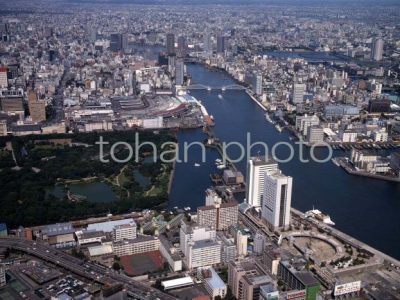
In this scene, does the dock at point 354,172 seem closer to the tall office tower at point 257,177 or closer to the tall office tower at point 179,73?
the tall office tower at point 257,177

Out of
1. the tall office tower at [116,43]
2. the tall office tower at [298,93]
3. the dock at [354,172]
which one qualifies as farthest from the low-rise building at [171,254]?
the tall office tower at [116,43]

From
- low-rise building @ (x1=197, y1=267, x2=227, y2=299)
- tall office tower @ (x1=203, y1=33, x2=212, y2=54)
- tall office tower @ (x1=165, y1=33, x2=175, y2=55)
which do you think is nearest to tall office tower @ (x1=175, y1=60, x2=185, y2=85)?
tall office tower @ (x1=165, y1=33, x2=175, y2=55)

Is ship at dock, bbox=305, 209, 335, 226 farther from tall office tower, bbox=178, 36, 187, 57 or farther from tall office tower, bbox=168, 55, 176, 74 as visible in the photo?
tall office tower, bbox=178, 36, 187, 57

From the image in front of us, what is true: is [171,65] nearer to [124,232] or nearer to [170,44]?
[170,44]

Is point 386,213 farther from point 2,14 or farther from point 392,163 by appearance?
point 2,14

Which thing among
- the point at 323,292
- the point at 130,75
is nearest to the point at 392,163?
the point at 323,292

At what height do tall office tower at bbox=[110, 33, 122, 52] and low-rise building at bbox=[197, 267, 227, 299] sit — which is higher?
tall office tower at bbox=[110, 33, 122, 52]

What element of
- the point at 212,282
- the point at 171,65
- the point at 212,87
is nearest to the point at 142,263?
the point at 212,282
